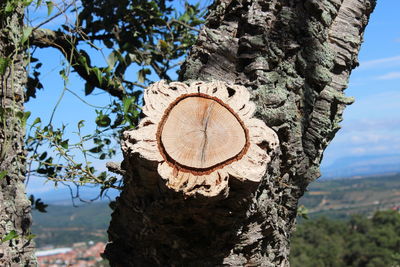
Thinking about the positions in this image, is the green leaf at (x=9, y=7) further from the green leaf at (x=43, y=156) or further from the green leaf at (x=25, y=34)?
the green leaf at (x=43, y=156)

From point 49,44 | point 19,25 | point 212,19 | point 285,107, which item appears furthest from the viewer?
point 49,44

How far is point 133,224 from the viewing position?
1886mm

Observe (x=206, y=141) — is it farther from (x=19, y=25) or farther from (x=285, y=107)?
(x=19, y=25)

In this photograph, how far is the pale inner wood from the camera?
1.65 metres

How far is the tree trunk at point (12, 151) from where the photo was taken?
86.9 inches

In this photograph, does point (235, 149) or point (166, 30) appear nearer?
point (235, 149)

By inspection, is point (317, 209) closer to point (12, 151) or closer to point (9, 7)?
point (12, 151)

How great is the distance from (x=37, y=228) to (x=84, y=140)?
106011 millimetres

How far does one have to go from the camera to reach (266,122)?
6.33ft

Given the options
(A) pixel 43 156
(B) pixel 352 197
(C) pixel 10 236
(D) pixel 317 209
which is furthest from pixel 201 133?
(B) pixel 352 197

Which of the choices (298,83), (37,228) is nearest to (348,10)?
A: (298,83)

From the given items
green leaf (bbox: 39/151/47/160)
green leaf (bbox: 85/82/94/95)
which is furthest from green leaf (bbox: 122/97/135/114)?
green leaf (bbox: 85/82/94/95)

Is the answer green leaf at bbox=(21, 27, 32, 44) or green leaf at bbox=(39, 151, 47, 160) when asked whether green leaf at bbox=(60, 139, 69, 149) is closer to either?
green leaf at bbox=(39, 151, 47, 160)

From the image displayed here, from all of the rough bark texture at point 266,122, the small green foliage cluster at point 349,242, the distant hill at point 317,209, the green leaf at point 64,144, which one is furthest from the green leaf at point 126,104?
the distant hill at point 317,209
